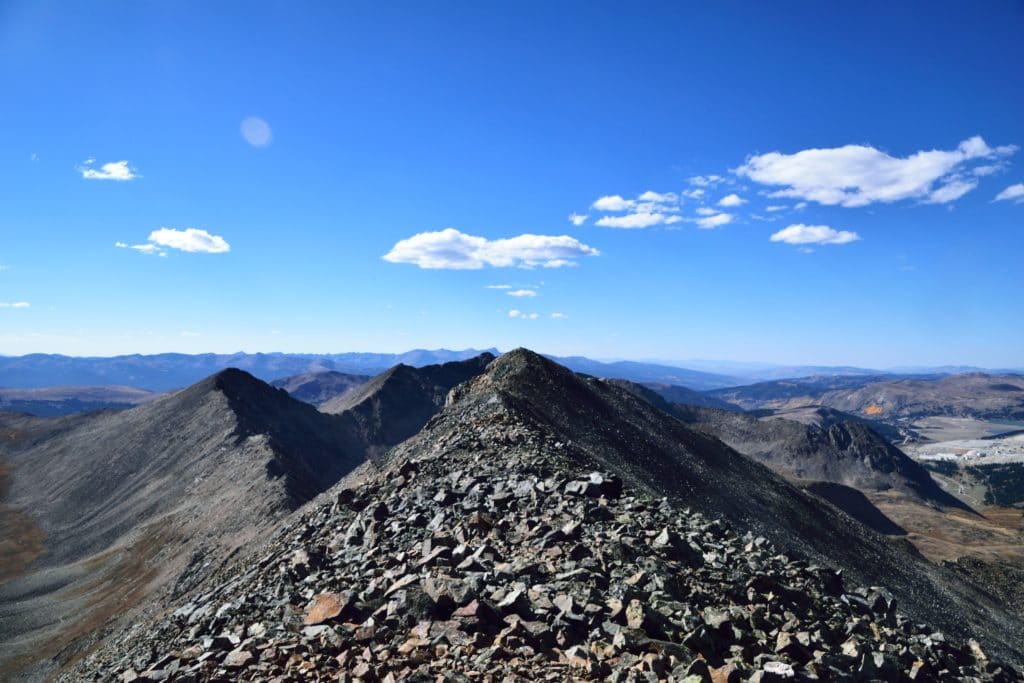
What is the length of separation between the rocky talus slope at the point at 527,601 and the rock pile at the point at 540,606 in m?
0.05

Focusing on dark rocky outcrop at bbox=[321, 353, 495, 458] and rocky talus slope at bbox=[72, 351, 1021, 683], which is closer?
rocky talus slope at bbox=[72, 351, 1021, 683]

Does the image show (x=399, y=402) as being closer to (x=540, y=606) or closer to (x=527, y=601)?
(x=527, y=601)

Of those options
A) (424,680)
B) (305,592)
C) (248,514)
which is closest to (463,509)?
(305,592)

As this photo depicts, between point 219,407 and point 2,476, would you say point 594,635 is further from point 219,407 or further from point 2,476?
point 2,476

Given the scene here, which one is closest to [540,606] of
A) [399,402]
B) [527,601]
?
[527,601]

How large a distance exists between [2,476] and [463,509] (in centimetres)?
11141

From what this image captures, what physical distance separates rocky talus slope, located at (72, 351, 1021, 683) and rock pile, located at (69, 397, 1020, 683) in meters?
0.05

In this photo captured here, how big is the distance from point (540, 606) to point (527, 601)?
10.3 inches

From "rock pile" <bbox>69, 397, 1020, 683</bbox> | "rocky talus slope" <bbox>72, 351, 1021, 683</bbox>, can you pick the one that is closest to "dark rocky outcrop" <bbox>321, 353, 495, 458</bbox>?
"rocky talus slope" <bbox>72, 351, 1021, 683</bbox>

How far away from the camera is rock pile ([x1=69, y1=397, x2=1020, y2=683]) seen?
9.27m

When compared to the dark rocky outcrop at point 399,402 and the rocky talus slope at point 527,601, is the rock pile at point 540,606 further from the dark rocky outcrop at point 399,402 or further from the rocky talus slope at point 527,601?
the dark rocky outcrop at point 399,402

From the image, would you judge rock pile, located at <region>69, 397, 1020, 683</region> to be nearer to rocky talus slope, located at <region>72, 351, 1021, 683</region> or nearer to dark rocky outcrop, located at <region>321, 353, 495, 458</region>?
rocky talus slope, located at <region>72, 351, 1021, 683</region>

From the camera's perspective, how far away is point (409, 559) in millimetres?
13781

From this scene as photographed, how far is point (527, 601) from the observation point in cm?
1060
